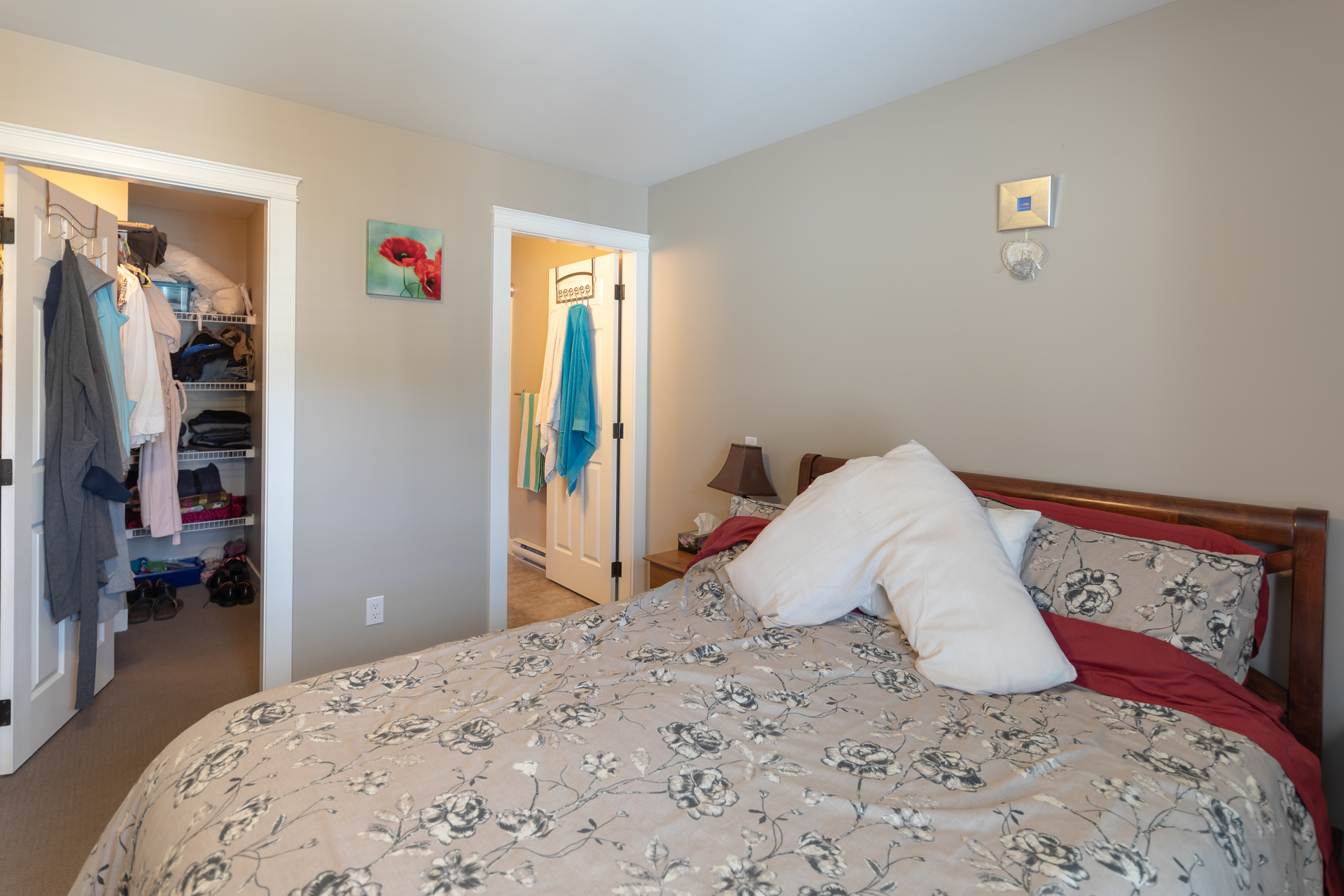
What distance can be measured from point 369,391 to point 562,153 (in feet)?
4.82

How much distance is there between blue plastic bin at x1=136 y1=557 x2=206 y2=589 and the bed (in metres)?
3.74

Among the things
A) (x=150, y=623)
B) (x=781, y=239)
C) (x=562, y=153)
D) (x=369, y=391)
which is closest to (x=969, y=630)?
(x=781, y=239)

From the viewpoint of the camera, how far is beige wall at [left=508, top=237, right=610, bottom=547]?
4.71 metres

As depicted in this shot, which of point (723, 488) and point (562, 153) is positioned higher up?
point (562, 153)

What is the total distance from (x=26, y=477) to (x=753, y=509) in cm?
262

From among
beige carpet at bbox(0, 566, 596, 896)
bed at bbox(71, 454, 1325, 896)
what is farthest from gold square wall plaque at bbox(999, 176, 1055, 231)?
beige carpet at bbox(0, 566, 596, 896)

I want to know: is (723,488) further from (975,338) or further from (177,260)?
(177,260)

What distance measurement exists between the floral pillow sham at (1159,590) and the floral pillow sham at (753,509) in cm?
104

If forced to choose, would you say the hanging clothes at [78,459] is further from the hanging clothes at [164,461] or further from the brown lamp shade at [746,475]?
the brown lamp shade at [746,475]

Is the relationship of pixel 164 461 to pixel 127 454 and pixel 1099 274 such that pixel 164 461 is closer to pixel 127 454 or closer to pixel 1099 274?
pixel 127 454

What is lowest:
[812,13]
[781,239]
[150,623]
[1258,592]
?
[150,623]

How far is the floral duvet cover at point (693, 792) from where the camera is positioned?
96 cm

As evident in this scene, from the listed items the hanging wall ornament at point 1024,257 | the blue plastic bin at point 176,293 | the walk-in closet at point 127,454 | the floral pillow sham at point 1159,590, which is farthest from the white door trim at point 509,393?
the floral pillow sham at point 1159,590

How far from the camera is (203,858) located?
986mm
